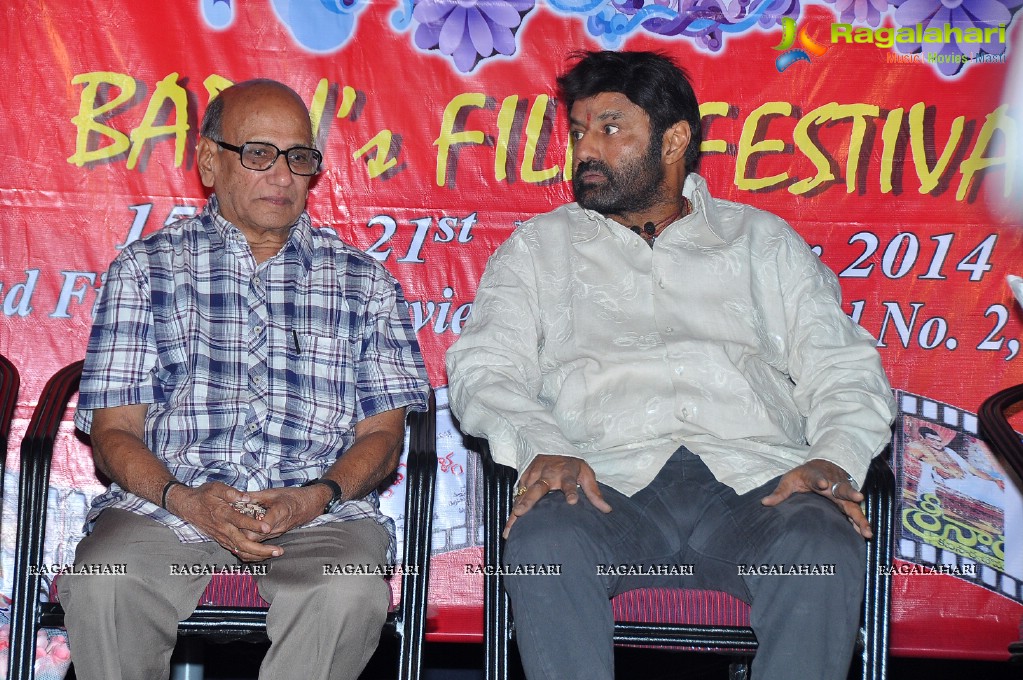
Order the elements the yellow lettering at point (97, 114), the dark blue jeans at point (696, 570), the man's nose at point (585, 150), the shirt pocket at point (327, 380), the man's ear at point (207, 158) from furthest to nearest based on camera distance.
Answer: the yellow lettering at point (97, 114) < the man's nose at point (585, 150) < the man's ear at point (207, 158) < the shirt pocket at point (327, 380) < the dark blue jeans at point (696, 570)

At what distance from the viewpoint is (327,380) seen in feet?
8.71

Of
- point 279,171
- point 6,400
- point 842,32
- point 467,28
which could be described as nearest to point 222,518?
point 6,400

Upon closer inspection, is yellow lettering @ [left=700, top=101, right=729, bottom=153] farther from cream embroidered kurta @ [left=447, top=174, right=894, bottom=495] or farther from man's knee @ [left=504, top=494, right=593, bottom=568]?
man's knee @ [left=504, top=494, right=593, bottom=568]

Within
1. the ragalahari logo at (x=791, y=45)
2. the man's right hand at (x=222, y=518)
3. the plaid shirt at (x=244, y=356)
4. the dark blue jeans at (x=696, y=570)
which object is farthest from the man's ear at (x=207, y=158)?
the ragalahari logo at (x=791, y=45)

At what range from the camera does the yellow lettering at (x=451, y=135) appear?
3.27m

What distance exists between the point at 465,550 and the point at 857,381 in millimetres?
1316

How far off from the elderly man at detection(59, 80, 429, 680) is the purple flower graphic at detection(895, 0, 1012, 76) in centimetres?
179

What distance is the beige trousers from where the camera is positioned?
219 centimetres

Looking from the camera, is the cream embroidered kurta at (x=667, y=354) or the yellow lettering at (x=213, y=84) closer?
the cream embroidered kurta at (x=667, y=354)

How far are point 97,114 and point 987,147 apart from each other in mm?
2660

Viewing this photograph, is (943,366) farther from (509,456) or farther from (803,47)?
(509,456)

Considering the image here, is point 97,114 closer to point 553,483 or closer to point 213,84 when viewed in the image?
point 213,84

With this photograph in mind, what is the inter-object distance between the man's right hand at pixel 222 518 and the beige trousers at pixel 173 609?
5 centimetres

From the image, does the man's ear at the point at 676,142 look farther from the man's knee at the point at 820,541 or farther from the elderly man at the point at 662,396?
the man's knee at the point at 820,541
